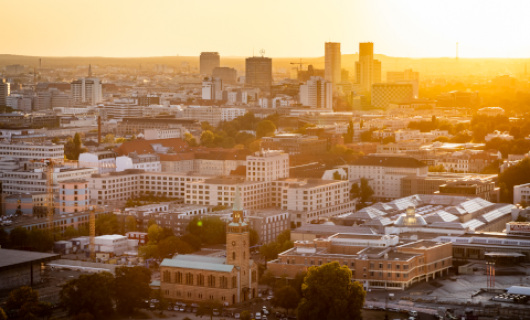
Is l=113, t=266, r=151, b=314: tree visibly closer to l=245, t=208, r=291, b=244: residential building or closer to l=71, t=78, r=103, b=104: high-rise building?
l=245, t=208, r=291, b=244: residential building

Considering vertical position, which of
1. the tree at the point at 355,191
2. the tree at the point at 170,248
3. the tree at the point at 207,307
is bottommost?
the tree at the point at 207,307

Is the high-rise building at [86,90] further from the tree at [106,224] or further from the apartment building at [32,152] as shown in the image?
the tree at [106,224]

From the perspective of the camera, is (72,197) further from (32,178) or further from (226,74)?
(226,74)

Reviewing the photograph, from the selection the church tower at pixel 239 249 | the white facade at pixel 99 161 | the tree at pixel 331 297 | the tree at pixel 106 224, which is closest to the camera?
the tree at pixel 331 297

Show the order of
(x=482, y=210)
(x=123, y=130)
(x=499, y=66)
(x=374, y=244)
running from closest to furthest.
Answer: (x=374, y=244) → (x=482, y=210) → (x=123, y=130) → (x=499, y=66)

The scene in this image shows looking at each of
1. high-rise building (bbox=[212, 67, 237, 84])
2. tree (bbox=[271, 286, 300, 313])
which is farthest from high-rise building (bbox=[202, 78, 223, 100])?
tree (bbox=[271, 286, 300, 313])

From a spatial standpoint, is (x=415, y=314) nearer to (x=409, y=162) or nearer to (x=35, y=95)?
(x=409, y=162)

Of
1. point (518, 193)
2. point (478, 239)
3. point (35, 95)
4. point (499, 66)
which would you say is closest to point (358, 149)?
point (518, 193)

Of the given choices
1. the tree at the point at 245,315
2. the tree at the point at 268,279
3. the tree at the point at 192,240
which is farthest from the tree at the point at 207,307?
the tree at the point at 192,240
